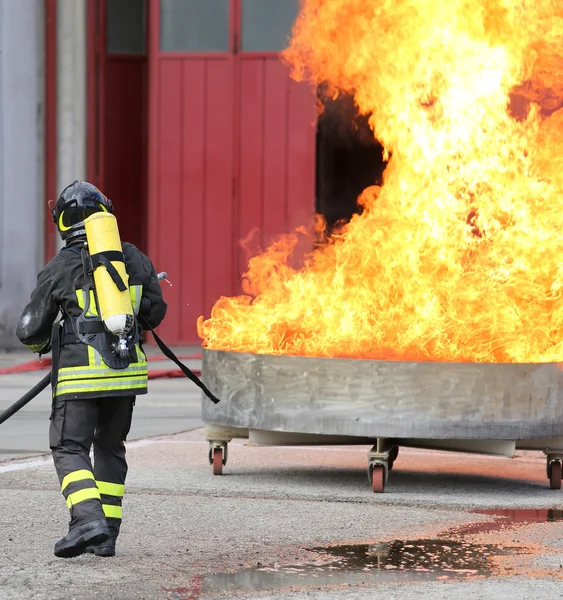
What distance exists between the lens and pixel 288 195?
1945cm

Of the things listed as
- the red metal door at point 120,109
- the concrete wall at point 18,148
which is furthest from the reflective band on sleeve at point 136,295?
the red metal door at point 120,109

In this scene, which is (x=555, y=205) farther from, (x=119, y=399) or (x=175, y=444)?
(x=119, y=399)

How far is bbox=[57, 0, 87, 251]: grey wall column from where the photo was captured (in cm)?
1945

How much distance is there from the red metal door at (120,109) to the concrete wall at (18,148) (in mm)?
950

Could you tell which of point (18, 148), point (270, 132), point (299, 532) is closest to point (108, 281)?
point (299, 532)

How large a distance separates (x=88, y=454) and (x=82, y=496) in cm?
24

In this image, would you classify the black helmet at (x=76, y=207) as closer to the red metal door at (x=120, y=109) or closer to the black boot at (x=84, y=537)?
the black boot at (x=84, y=537)

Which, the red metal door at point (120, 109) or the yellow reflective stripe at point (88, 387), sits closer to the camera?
the yellow reflective stripe at point (88, 387)

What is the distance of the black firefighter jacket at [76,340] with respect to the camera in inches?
242

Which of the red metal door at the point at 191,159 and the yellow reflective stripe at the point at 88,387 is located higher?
the red metal door at the point at 191,159

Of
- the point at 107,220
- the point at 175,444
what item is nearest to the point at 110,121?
the point at 175,444

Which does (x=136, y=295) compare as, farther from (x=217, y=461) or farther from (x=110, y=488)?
(x=217, y=461)

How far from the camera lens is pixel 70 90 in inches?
768

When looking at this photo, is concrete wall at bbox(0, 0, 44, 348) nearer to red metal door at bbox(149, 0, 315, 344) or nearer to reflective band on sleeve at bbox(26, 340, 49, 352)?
red metal door at bbox(149, 0, 315, 344)
